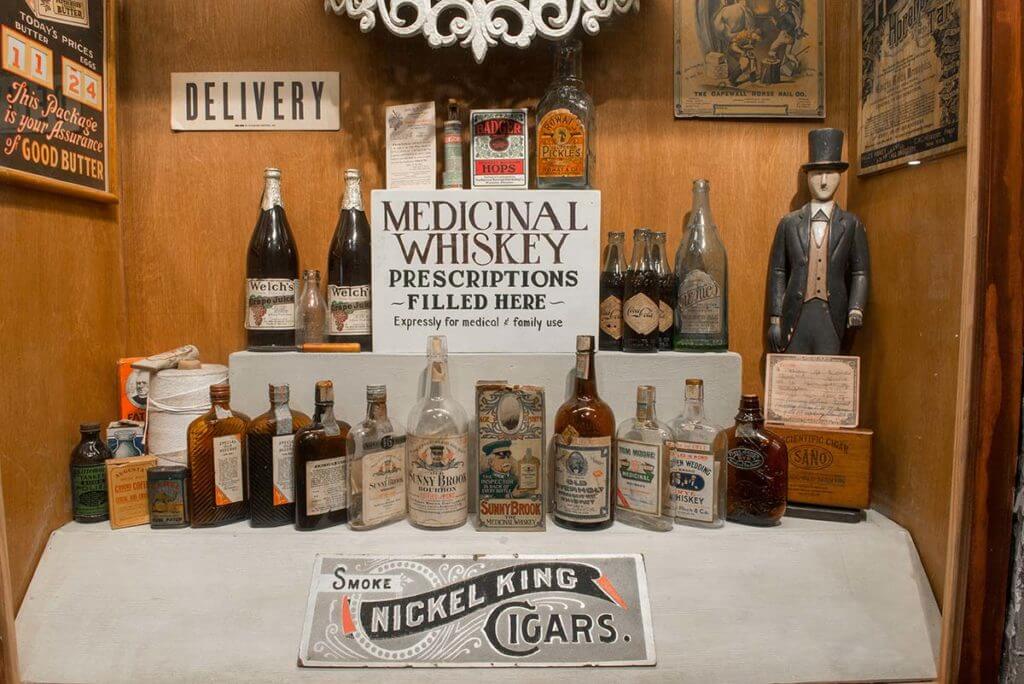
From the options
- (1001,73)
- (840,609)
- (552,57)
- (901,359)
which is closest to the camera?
(1001,73)

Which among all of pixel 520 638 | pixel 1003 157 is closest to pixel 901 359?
pixel 1003 157

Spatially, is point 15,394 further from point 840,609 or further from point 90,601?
point 840,609

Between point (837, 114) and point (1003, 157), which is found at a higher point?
point (837, 114)

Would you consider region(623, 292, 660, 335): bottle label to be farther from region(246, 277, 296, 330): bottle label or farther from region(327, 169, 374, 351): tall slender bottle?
region(246, 277, 296, 330): bottle label

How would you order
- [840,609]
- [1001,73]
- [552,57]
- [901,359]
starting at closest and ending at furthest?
1. [1001,73]
2. [840,609]
3. [901,359]
4. [552,57]

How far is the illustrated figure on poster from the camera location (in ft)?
4.71

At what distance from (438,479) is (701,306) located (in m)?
0.68

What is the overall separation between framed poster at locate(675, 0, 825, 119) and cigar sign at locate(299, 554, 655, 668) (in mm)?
1089

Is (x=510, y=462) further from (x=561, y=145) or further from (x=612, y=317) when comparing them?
(x=561, y=145)

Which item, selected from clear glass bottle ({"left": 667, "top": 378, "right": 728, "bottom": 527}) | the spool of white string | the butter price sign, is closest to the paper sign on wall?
the butter price sign

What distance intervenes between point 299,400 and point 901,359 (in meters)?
1.28

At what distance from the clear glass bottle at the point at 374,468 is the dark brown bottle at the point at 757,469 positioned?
699 mm

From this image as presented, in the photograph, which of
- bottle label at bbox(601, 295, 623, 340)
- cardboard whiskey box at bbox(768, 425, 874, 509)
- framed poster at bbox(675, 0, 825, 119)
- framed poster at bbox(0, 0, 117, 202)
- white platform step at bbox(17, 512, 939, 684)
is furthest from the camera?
framed poster at bbox(675, 0, 825, 119)

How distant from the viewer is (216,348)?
5.31ft
